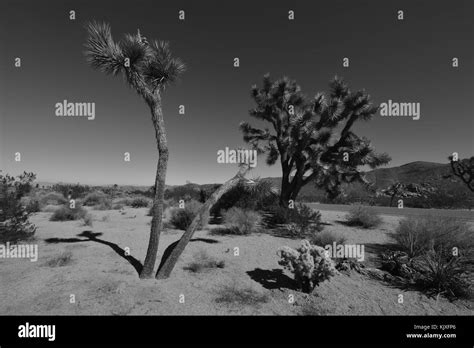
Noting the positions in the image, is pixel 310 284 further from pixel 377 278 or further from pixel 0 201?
pixel 0 201

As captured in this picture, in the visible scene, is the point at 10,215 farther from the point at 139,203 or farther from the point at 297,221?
the point at 139,203

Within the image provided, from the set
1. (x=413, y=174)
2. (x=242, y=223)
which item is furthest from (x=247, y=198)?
(x=413, y=174)

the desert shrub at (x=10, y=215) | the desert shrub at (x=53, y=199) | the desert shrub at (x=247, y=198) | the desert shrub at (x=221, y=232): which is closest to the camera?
the desert shrub at (x=10, y=215)

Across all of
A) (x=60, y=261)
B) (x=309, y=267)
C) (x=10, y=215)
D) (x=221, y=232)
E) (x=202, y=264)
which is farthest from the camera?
(x=221, y=232)

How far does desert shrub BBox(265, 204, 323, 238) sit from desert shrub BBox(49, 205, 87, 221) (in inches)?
379

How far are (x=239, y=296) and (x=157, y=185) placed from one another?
105 inches

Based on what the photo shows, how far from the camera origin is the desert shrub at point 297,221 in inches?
295

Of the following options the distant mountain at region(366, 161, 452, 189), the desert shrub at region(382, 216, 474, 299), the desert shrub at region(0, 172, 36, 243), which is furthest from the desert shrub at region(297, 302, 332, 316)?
the distant mountain at region(366, 161, 452, 189)

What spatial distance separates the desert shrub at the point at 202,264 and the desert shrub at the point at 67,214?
8356mm

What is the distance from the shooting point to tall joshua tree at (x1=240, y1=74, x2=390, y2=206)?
963cm

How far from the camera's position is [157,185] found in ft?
13.3

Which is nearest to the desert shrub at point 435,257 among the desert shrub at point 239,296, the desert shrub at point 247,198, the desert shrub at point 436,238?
the desert shrub at point 436,238

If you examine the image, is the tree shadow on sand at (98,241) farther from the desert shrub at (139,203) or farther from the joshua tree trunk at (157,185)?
the desert shrub at (139,203)
